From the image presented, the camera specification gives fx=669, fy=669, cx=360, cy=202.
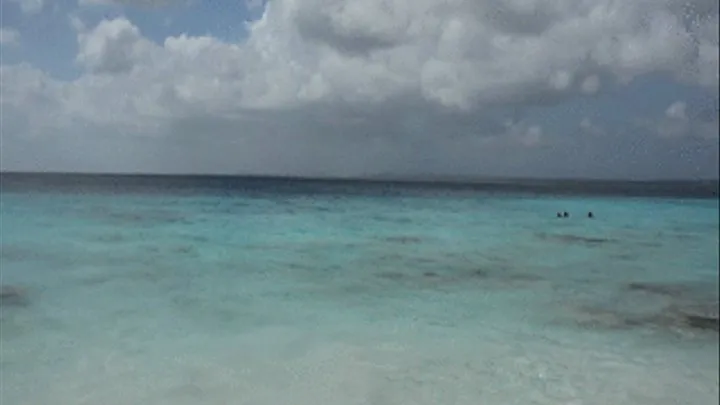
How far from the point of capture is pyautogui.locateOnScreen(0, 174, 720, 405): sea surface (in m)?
3.21

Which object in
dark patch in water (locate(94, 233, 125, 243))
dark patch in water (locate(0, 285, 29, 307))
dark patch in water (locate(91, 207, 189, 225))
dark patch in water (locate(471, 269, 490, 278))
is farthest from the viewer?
dark patch in water (locate(91, 207, 189, 225))

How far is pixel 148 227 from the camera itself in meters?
9.46

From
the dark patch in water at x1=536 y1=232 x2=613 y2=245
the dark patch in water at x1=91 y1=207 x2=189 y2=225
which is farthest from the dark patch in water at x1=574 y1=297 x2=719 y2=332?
the dark patch in water at x1=91 y1=207 x2=189 y2=225

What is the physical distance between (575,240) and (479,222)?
2.99 metres

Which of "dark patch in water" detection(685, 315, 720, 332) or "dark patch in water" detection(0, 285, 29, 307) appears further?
"dark patch in water" detection(685, 315, 720, 332)

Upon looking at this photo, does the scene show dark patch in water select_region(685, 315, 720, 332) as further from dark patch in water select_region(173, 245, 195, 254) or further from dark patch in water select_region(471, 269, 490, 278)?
dark patch in water select_region(173, 245, 195, 254)

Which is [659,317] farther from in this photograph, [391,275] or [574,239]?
[574,239]

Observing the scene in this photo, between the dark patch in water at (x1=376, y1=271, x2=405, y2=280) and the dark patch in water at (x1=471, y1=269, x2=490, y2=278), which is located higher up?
the dark patch in water at (x1=376, y1=271, x2=405, y2=280)

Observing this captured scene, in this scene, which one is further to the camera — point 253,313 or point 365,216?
point 365,216

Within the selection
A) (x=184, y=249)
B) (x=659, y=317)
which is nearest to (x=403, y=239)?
(x=184, y=249)

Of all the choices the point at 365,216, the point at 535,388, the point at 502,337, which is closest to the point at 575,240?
the point at 365,216

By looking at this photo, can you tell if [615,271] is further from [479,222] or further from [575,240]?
[479,222]

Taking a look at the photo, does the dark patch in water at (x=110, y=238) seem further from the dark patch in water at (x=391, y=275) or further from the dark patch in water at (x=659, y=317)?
the dark patch in water at (x=659, y=317)

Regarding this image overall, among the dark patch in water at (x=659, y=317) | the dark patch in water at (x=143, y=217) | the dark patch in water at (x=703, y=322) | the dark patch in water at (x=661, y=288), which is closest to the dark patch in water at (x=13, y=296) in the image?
the dark patch in water at (x=659, y=317)
